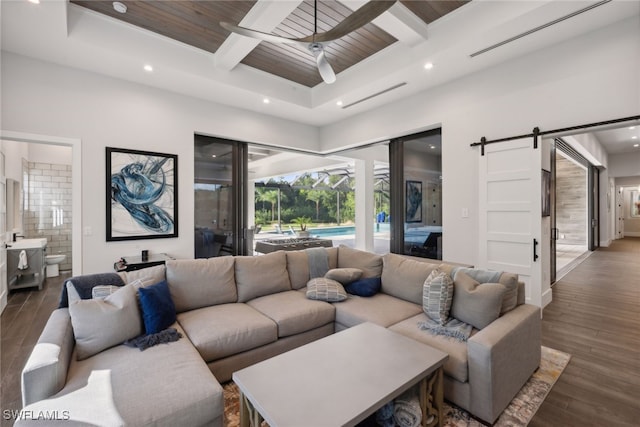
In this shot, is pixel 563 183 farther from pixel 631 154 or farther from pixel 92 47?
pixel 92 47

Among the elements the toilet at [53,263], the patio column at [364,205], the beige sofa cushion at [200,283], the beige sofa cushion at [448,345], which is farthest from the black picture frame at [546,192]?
the toilet at [53,263]

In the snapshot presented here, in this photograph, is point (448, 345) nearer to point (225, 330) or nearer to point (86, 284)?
point (225, 330)

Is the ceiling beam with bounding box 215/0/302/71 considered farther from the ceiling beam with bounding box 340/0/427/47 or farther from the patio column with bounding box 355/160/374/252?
the patio column with bounding box 355/160/374/252

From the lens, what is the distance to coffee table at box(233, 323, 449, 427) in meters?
1.35

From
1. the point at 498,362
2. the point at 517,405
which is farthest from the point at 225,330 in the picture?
the point at 517,405

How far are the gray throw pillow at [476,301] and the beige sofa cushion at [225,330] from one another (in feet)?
5.11

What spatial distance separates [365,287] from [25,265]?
558cm

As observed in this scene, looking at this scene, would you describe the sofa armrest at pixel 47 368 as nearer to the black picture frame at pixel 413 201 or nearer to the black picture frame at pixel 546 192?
the black picture frame at pixel 413 201

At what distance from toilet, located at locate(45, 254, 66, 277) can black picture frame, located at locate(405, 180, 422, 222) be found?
6.82m

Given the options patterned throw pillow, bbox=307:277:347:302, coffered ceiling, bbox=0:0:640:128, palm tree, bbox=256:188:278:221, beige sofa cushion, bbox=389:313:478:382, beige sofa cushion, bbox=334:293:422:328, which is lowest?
beige sofa cushion, bbox=389:313:478:382

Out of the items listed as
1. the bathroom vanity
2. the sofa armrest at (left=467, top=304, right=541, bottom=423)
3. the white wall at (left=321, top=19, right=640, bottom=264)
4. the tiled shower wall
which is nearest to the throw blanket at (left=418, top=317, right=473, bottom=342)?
the sofa armrest at (left=467, top=304, right=541, bottom=423)

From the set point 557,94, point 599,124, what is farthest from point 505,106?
point 599,124

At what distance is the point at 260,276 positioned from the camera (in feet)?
10.3

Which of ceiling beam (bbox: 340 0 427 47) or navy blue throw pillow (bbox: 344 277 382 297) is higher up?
ceiling beam (bbox: 340 0 427 47)
